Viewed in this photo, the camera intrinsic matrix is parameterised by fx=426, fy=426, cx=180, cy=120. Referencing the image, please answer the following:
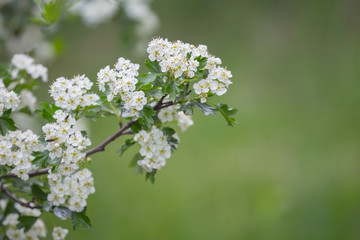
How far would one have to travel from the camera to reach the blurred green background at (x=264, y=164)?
2559 mm

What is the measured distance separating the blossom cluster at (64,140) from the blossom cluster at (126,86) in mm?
123

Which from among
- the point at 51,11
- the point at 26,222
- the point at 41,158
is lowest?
the point at 26,222

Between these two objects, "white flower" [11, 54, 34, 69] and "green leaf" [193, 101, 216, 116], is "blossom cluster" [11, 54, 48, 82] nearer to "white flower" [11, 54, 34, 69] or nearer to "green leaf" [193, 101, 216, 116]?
"white flower" [11, 54, 34, 69]

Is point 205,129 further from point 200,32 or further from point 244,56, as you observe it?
point 200,32

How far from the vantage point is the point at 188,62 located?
3.56 feet

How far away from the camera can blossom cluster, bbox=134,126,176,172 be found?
116 cm

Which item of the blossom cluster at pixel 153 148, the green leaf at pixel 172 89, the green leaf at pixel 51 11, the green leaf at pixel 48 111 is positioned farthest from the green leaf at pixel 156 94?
the green leaf at pixel 51 11

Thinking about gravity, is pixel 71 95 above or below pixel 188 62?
below

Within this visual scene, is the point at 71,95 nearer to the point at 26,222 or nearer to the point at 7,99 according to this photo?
the point at 7,99

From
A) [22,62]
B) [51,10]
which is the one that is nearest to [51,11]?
[51,10]

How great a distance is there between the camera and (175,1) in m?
7.43

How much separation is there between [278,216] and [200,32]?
490 centimetres

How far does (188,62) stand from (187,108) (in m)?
0.12

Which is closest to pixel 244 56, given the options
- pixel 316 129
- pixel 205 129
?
pixel 205 129
